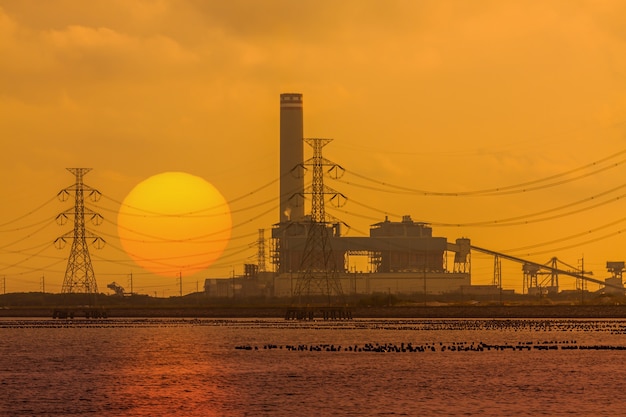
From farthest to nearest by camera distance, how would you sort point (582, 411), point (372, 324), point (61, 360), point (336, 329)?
point (372, 324) → point (336, 329) → point (61, 360) → point (582, 411)

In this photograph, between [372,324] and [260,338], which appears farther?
[372,324]

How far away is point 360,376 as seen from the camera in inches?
3674

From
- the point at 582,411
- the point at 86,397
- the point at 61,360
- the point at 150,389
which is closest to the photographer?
the point at 582,411

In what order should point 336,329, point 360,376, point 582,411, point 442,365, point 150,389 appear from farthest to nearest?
point 336,329 → point 442,365 → point 360,376 → point 150,389 → point 582,411

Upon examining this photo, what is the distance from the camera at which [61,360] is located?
367 ft

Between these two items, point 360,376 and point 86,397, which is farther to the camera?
point 360,376

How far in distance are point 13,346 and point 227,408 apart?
64.2 meters

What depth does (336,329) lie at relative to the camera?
160 m

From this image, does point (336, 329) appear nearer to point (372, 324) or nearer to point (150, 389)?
point (372, 324)

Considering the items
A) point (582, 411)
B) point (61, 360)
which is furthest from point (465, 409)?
point (61, 360)

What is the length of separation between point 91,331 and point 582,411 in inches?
4108

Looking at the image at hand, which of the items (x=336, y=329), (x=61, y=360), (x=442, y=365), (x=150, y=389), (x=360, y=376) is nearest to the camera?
(x=150, y=389)

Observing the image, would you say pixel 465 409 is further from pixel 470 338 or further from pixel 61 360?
pixel 470 338

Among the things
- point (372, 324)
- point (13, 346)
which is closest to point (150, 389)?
point (13, 346)
